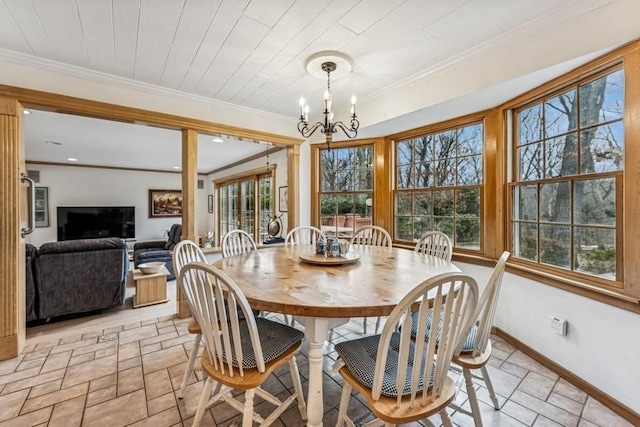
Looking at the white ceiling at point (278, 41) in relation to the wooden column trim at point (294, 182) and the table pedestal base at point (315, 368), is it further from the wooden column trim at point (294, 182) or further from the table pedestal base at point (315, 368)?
the table pedestal base at point (315, 368)

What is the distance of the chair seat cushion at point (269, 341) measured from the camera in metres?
1.32

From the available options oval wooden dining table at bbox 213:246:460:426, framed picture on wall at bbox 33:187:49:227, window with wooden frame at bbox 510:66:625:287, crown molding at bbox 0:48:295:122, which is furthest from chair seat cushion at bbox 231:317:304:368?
framed picture on wall at bbox 33:187:49:227

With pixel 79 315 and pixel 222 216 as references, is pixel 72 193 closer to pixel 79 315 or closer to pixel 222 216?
pixel 222 216

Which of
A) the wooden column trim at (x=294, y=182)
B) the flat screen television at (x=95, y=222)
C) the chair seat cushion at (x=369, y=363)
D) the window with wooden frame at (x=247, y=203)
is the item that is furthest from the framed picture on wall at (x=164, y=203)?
the chair seat cushion at (x=369, y=363)

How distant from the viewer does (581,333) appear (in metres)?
1.89

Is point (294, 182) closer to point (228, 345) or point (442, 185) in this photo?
point (442, 185)

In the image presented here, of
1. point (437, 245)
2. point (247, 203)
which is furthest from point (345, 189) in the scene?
point (247, 203)

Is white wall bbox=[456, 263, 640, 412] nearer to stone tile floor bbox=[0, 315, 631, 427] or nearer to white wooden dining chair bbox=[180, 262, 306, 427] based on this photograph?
stone tile floor bbox=[0, 315, 631, 427]

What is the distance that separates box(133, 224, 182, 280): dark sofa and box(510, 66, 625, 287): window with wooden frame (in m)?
4.71

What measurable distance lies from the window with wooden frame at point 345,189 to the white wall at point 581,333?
1834 millimetres

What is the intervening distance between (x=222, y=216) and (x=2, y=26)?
605cm

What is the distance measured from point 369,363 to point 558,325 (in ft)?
5.43

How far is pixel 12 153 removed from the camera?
2.25 meters

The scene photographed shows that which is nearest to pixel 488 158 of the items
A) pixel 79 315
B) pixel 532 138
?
pixel 532 138
